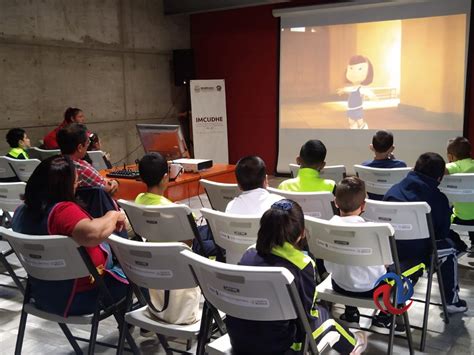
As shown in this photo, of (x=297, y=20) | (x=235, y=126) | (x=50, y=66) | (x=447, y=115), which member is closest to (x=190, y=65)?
(x=235, y=126)

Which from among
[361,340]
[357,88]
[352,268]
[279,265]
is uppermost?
[357,88]

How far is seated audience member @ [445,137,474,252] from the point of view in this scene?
3.92 meters

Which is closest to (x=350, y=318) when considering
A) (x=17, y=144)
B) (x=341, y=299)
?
(x=341, y=299)

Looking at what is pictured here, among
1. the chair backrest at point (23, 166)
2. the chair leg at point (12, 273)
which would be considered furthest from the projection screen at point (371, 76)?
the chair leg at point (12, 273)

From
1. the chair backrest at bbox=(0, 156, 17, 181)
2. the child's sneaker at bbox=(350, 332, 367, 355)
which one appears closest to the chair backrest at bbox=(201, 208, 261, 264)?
the child's sneaker at bbox=(350, 332, 367, 355)

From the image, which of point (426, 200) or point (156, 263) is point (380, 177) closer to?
point (426, 200)

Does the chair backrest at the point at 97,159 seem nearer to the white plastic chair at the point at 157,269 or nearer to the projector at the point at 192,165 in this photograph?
the projector at the point at 192,165

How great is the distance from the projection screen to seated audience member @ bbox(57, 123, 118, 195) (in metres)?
5.58

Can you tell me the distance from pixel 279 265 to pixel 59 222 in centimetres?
108

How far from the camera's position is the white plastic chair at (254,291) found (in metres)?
1.70

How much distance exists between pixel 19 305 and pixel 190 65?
21.0ft

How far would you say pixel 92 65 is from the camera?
7.86 meters

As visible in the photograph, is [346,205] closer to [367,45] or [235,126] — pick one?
[367,45]

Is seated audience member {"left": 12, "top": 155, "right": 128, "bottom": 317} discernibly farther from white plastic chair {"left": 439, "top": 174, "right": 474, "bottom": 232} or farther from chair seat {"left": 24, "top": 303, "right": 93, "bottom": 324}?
white plastic chair {"left": 439, "top": 174, "right": 474, "bottom": 232}
